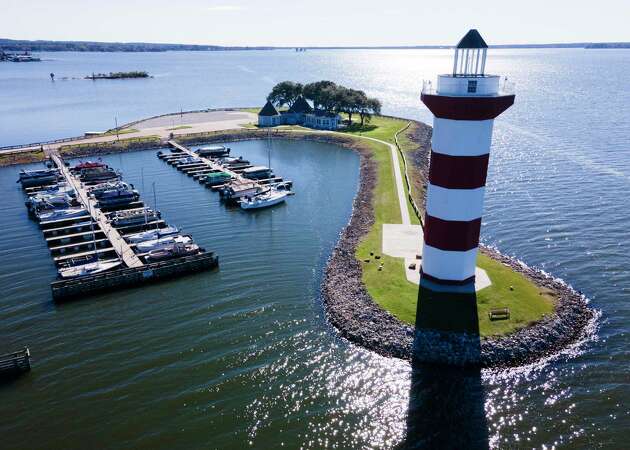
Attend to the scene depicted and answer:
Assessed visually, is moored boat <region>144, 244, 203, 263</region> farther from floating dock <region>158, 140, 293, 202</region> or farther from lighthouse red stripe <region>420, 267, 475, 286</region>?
lighthouse red stripe <region>420, 267, 475, 286</region>

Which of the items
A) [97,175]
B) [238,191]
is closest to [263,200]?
[238,191]

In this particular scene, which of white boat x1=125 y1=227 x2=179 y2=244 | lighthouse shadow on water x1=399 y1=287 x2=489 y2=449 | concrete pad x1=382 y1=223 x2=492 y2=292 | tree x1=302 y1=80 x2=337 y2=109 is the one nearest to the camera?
lighthouse shadow on water x1=399 y1=287 x2=489 y2=449

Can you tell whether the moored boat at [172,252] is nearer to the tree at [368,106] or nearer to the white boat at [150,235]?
the white boat at [150,235]

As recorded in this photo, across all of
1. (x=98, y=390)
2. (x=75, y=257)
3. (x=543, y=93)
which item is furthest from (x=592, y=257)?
(x=543, y=93)

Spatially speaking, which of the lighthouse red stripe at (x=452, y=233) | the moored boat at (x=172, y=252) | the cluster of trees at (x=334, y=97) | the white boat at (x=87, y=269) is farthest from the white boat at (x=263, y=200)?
the cluster of trees at (x=334, y=97)

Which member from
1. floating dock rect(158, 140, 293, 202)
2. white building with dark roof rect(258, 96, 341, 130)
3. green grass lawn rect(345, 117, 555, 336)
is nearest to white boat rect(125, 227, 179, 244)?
floating dock rect(158, 140, 293, 202)

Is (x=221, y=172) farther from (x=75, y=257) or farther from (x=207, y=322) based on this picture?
(x=207, y=322)
